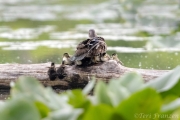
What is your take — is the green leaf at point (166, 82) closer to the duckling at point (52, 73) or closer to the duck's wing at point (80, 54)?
the duck's wing at point (80, 54)

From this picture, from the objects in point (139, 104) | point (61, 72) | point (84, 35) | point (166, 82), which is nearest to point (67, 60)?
point (61, 72)

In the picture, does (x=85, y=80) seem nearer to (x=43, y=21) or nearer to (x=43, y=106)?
(x=43, y=106)

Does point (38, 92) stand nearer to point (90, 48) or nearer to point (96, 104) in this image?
point (96, 104)

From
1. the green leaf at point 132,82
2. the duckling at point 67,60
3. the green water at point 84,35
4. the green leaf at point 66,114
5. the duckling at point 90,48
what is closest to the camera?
the green leaf at point 66,114

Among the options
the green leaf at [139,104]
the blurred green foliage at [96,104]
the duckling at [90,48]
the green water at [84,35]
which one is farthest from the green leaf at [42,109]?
the duckling at [90,48]

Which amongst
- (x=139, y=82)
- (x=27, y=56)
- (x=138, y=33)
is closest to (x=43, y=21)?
(x=138, y=33)

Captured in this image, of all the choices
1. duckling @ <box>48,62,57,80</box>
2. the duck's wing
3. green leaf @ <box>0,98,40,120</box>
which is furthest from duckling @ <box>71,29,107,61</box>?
green leaf @ <box>0,98,40,120</box>
